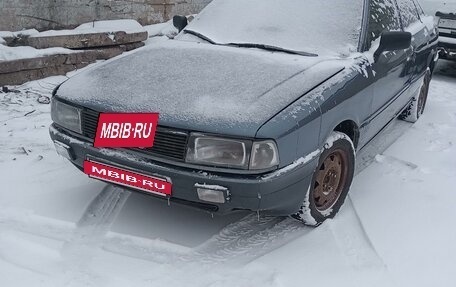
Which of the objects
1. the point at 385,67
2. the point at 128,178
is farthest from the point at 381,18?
the point at 128,178

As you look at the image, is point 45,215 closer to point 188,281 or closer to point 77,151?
point 77,151

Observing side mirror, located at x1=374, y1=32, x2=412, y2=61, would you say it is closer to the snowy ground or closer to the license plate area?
the snowy ground

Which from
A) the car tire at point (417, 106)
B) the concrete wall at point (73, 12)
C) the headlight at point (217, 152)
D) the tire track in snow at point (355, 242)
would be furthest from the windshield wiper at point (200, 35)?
the concrete wall at point (73, 12)

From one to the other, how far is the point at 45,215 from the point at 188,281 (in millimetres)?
1104

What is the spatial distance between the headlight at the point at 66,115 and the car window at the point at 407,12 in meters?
2.88

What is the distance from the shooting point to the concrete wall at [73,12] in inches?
224

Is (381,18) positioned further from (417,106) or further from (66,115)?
(66,115)

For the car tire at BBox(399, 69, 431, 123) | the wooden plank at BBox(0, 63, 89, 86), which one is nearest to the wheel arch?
the car tire at BBox(399, 69, 431, 123)

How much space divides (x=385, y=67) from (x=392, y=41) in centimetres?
25

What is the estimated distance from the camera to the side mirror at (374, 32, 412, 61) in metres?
3.33

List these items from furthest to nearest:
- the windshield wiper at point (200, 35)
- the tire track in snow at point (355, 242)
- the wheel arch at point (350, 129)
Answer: the windshield wiper at point (200, 35)
the wheel arch at point (350, 129)
the tire track in snow at point (355, 242)

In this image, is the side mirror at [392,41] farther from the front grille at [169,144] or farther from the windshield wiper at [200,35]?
the front grille at [169,144]

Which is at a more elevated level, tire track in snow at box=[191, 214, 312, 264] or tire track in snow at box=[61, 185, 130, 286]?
tire track in snow at box=[191, 214, 312, 264]

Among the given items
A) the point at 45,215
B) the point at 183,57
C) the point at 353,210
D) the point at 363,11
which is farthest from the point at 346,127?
the point at 45,215
